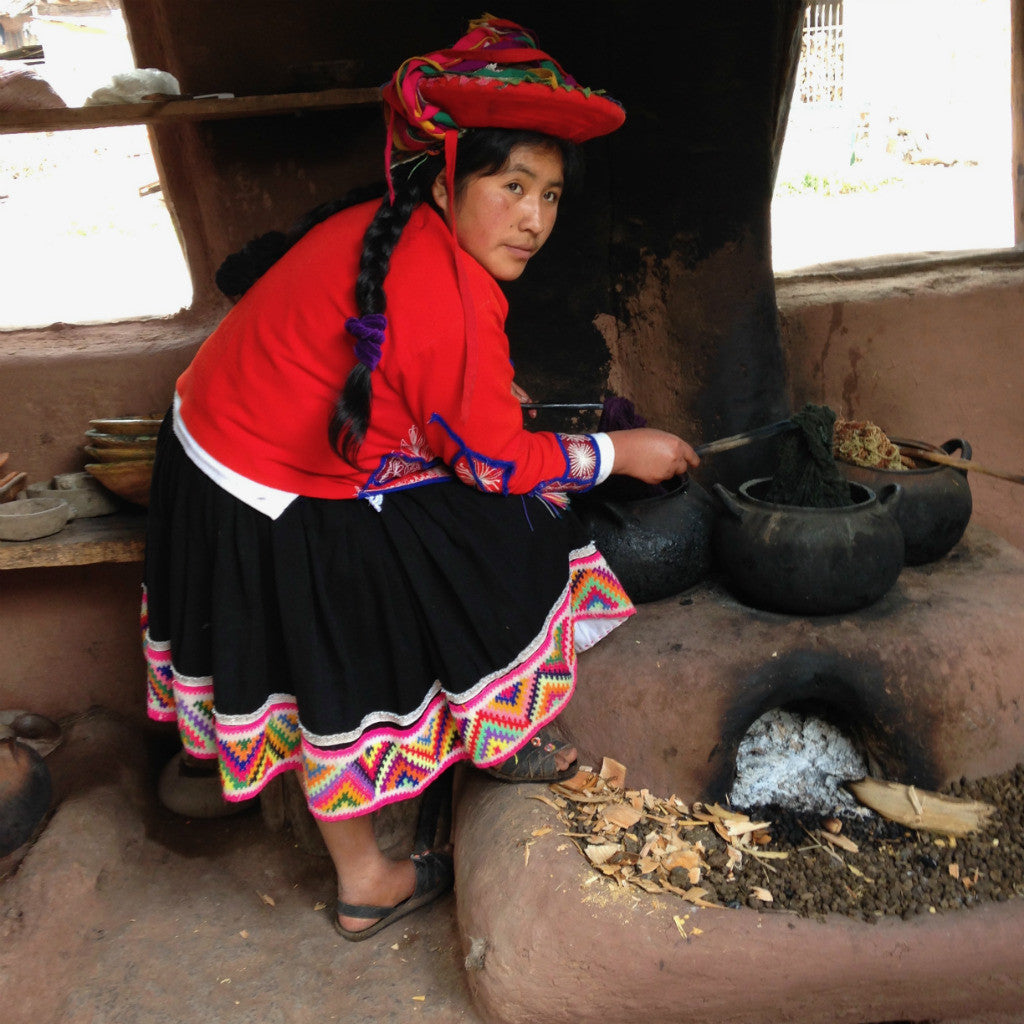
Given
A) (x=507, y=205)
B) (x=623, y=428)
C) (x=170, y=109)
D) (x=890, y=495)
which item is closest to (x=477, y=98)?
(x=507, y=205)

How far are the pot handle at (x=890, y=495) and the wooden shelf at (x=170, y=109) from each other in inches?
62.2

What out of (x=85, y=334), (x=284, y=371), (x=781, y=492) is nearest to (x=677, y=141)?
(x=781, y=492)

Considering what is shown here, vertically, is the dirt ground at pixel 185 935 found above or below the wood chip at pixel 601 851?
below

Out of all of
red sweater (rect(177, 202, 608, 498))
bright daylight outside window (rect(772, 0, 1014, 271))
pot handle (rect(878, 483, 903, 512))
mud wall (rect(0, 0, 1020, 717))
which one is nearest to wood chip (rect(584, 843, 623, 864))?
red sweater (rect(177, 202, 608, 498))

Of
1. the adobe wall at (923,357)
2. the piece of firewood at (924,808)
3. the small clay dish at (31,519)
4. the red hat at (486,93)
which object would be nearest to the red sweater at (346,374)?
the red hat at (486,93)

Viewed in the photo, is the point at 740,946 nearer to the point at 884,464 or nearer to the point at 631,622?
the point at 631,622

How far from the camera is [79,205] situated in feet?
26.6

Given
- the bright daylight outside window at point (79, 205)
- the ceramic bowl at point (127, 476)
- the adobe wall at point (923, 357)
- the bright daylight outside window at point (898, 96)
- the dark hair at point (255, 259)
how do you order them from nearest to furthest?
the dark hair at point (255, 259), the ceramic bowl at point (127, 476), the adobe wall at point (923, 357), the bright daylight outside window at point (79, 205), the bright daylight outside window at point (898, 96)

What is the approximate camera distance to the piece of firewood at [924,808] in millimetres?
2131

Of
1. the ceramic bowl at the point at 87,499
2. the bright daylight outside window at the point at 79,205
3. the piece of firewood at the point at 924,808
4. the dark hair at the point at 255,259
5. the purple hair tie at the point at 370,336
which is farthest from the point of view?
the bright daylight outside window at the point at 79,205

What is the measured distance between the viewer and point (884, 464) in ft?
8.54

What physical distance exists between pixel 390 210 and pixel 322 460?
480mm

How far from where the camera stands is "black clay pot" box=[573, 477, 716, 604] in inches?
95.1

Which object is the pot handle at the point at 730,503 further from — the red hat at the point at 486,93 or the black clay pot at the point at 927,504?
the red hat at the point at 486,93
